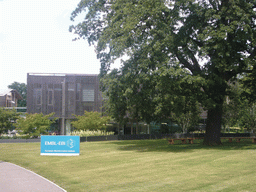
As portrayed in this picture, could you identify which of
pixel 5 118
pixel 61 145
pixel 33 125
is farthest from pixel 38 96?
pixel 61 145

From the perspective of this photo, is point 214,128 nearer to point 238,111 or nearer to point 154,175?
point 154,175

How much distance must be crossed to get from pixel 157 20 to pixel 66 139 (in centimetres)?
1056

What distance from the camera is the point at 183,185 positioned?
31.5 ft

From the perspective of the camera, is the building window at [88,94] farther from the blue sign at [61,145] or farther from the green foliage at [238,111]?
the blue sign at [61,145]

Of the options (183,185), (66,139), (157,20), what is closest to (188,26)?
(157,20)

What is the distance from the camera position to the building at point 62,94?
4597 centimetres

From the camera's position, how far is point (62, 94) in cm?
4647


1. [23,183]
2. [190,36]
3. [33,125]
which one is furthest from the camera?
[33,125]

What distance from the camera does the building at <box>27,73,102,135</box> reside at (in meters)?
46.0

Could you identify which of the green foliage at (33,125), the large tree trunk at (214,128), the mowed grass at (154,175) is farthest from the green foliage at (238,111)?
the mowed grass at (154,175)

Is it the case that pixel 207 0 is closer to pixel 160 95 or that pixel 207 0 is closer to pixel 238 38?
pixel 238 38

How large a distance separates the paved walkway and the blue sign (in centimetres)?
650

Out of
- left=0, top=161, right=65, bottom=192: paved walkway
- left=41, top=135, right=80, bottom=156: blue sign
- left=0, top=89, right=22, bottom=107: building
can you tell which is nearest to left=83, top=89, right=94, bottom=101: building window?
left=0, top=89, right=22, bottom=107: building

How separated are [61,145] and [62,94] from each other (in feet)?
90.8
